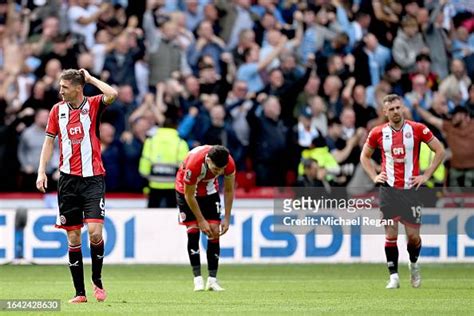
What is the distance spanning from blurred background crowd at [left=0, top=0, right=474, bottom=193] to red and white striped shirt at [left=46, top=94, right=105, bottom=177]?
7832 mm

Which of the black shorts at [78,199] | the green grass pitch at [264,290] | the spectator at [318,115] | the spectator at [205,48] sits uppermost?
the spectator at [205,48]

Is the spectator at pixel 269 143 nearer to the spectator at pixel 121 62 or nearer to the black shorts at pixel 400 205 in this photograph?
the spectator at pixel 121 62

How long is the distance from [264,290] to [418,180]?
7.63 ft

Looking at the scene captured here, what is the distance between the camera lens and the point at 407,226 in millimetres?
→ 16188

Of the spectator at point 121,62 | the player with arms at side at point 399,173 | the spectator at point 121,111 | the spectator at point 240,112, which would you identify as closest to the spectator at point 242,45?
the spectator at point 240,112

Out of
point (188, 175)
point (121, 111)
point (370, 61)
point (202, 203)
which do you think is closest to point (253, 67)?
point (370, 61)

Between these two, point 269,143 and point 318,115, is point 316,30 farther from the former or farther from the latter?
point 269,143

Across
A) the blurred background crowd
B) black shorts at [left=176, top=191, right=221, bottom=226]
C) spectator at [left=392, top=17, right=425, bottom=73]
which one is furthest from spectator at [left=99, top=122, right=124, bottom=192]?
black shorts at [left=176, top=191, right=221, bottom=226]

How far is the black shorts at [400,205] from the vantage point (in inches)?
628

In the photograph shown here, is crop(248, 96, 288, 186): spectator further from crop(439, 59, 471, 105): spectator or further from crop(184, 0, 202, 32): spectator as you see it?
crop(439, 59, 471, 105): spectator

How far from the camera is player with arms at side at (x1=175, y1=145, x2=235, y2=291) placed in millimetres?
14867

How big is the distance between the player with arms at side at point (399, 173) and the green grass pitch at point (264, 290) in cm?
45

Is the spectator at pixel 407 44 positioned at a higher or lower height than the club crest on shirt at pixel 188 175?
higher

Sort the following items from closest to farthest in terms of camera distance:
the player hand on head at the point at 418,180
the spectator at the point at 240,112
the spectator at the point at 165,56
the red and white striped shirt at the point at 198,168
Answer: the red and white striped shirt at the point at 198,168
the player hand on head at the point at 418,180
the spectator at the point at 240,112
the spectator at the point at 165,56
